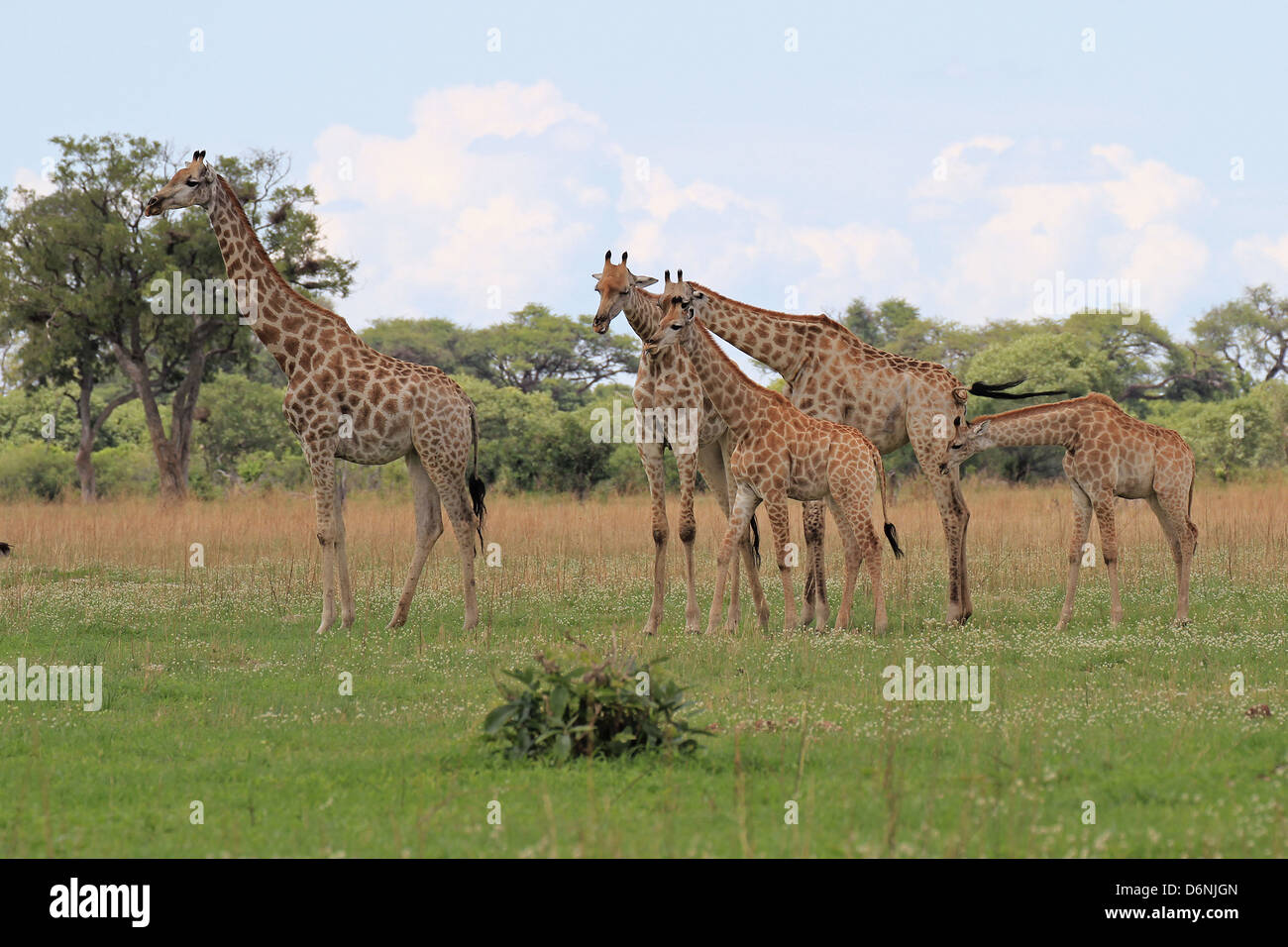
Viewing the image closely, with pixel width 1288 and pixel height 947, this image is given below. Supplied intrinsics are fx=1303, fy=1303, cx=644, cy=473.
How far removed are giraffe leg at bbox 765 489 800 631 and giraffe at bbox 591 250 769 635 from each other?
0.43m

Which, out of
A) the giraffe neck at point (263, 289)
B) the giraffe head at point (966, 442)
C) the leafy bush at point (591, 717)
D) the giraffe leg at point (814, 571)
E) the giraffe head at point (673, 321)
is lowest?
the leafy bush at point (591, 717)

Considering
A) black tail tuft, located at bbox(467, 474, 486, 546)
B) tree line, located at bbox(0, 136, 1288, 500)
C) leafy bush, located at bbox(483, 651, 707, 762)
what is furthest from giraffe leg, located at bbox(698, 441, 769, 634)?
tree line, located at bbox(0, 136, 1288, 500)

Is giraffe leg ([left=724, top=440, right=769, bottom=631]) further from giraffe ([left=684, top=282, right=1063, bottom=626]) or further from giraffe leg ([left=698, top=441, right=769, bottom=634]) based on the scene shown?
giraffe ([left=684, top=282, right=1063, bottom=626])

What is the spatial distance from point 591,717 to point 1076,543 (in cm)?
655

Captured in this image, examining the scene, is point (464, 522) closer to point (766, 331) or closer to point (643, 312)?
point (643, 312)

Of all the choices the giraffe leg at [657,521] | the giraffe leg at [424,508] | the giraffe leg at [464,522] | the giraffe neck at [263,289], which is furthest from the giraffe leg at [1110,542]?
the giraffe neck at [263,289]

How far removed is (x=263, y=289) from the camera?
13.2 m

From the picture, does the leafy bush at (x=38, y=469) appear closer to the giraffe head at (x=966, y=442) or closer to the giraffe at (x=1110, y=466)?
the giraffe head at (x=966, y=442)

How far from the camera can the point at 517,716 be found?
7.55 metres

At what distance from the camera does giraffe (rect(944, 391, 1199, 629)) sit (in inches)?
476

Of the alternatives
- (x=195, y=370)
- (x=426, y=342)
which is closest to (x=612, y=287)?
(x=195, y=370)

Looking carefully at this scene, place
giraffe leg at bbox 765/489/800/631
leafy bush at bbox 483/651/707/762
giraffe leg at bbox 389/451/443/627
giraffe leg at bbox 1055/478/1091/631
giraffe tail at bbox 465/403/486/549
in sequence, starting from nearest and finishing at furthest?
leafy bush at bbox 483/651/707/762
giraffe leg at bbox 765/489/800/631
giraffe leg at bbox 1055/478/1091/631
giraffe leg at bbox 389/451/443/627
giraffe tail at bbox 465/403/486/549

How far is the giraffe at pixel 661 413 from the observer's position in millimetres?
12102
